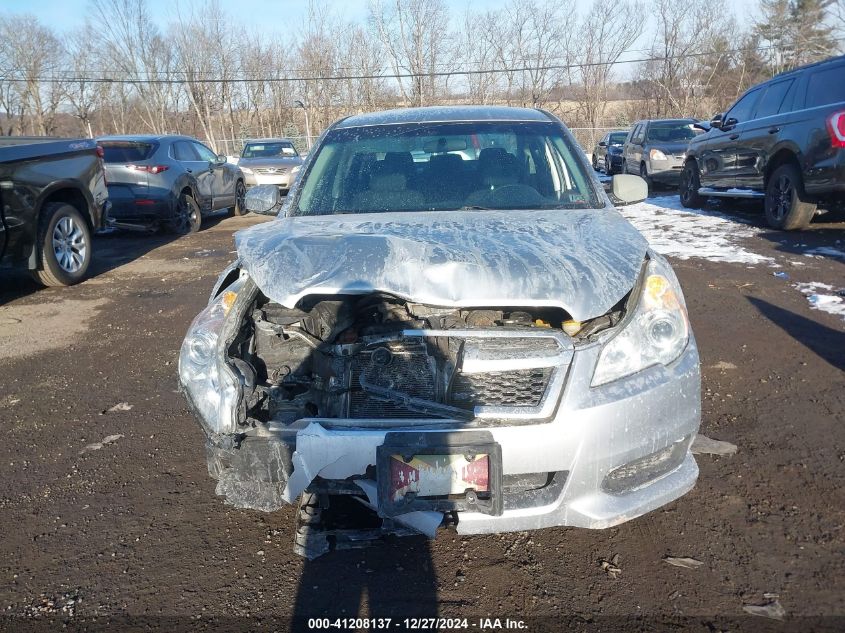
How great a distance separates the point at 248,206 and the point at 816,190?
251 inches

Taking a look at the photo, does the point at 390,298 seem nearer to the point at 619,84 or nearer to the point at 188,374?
the point at 188,374

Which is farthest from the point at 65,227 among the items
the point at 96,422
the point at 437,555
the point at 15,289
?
the point at 437,555

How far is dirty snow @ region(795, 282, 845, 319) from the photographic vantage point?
15.9 ft

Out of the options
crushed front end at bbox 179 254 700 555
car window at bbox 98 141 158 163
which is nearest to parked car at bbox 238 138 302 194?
car window at bbox 98 141 158 163

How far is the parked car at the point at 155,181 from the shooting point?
30.4ft

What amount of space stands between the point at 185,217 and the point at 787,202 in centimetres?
890

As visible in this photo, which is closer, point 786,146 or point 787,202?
point 786,146

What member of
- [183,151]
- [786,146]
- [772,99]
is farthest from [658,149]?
[183,151]

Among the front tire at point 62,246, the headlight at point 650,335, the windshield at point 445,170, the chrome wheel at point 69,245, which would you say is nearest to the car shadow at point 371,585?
the headlight at point 650,335

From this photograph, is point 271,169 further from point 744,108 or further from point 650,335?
point 650,335

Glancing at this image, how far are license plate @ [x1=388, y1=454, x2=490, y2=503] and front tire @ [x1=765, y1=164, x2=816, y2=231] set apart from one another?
23.4ft

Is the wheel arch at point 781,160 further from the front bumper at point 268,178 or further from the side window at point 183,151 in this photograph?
the front bumper at point 268,178

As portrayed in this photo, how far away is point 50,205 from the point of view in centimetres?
638

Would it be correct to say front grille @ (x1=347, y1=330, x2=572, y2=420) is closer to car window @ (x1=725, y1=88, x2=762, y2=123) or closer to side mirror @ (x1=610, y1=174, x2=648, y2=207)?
side mirror @ (x1=610, y1=174, x2=648, y2=207)
